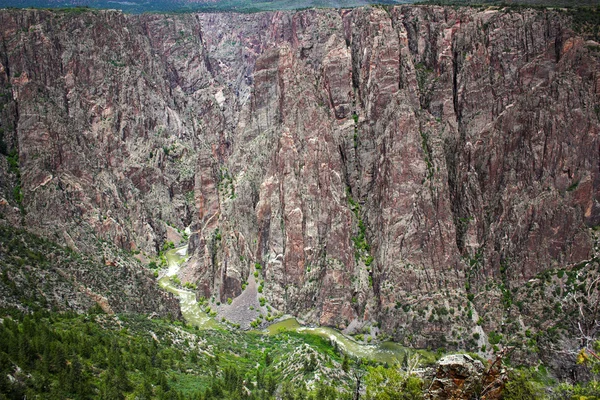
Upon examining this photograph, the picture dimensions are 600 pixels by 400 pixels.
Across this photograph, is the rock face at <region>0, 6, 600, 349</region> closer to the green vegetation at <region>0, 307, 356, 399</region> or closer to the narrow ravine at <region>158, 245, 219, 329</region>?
the narrow ravine at <region>158, 245, 219, 329</region>

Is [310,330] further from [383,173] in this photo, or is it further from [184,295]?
[383,173]

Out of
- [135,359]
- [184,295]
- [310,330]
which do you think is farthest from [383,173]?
[135,359]

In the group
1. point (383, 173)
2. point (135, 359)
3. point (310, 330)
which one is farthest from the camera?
point (383, 173)

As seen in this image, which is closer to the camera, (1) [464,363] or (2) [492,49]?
(1) [464,363]

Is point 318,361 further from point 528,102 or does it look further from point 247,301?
point 528,102

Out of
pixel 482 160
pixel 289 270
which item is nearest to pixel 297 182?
pixel 289 270
